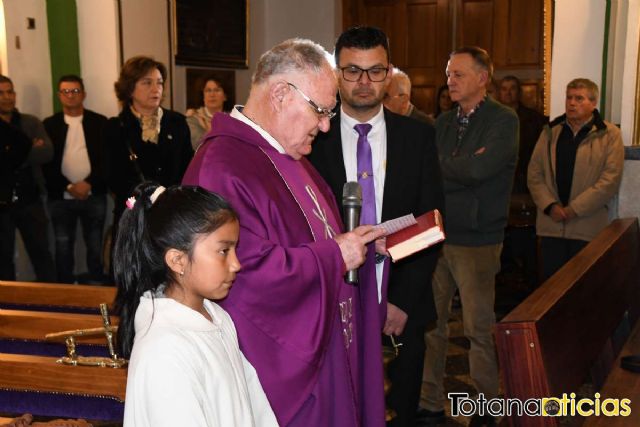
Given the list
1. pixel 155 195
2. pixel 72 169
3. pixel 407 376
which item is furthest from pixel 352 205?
pixel 72 169

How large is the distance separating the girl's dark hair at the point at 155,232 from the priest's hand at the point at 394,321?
4.16ft

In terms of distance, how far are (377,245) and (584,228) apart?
2.64 metres

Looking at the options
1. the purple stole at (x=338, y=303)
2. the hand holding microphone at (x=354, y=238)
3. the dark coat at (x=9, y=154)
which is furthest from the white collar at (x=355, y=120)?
the dark coat at (x=9, y=154)

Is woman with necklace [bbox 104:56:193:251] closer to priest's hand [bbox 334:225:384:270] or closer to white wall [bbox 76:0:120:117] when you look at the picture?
white wall [bbox 76:0:120:117]

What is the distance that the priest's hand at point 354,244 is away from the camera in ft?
7.22

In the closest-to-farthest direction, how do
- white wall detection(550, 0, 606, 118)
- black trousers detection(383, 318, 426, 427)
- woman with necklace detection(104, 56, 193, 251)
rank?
black trousers detection(383, 318, 426, 427) → woman with necklace detection(104, 56, 193, 251) → white wall detection(550, 0, 606, 118)

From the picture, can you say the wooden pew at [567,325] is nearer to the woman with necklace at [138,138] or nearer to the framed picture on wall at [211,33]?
the woman with necklace at [138,138]

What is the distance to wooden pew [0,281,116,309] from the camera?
355cm

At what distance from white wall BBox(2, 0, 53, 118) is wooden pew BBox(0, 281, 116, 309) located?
3027 millimetres

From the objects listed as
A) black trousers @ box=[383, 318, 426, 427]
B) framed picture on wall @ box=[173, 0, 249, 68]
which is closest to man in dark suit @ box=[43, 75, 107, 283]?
framed picture on wall @ box=[173, 0, 249, 68]

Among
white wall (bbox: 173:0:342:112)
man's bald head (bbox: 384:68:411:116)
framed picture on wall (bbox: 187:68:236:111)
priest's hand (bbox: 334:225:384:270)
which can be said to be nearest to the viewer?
priest's hand (bbox: 334:225:384:270)

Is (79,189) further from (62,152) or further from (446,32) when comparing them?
(446,32)

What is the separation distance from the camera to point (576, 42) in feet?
18.5

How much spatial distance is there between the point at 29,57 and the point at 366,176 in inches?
168
